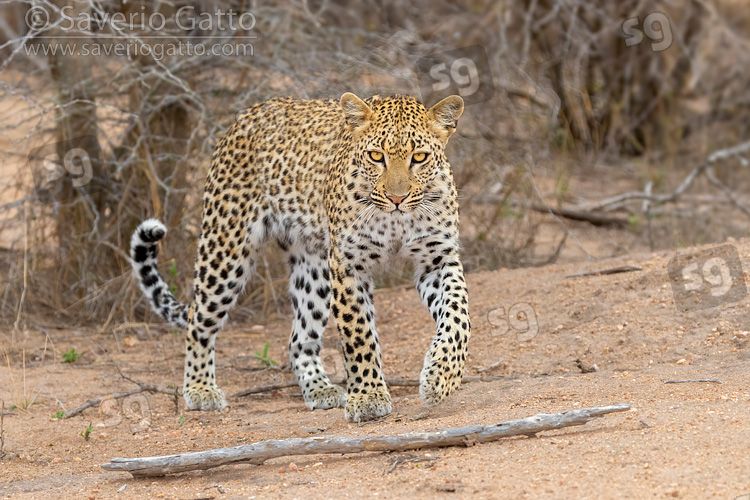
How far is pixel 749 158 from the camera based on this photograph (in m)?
13.2

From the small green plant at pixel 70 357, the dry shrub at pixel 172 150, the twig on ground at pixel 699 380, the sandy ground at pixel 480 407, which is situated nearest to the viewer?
the sandy ground at pixel 480 407

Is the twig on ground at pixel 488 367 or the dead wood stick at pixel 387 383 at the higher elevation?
the twig on ground at pixel 488 367

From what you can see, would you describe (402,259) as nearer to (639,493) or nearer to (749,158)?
(639,493)

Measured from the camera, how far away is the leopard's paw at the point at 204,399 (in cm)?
636

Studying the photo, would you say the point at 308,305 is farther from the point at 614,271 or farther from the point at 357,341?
the point at 614,271

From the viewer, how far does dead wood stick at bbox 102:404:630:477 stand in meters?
4.26

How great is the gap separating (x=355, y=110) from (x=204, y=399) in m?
2.19

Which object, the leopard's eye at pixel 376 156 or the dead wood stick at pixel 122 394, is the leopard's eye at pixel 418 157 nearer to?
the leopard's eye at pixel 376 156

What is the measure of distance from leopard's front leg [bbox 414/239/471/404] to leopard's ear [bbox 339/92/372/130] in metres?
0.79

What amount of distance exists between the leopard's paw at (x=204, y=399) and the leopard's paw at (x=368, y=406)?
130 cm

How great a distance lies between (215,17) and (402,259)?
4.09 meters

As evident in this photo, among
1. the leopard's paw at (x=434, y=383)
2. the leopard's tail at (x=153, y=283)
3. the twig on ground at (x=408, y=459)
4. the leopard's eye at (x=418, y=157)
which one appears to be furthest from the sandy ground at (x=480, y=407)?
the leopard's eye at (x=418, y=157)

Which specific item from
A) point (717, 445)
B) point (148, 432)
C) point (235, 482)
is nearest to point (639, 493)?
point (717, 445)

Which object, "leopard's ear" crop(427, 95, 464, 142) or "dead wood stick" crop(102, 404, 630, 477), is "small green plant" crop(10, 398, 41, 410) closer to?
"dead wood stick" crop(102, 404, 630, 477)
